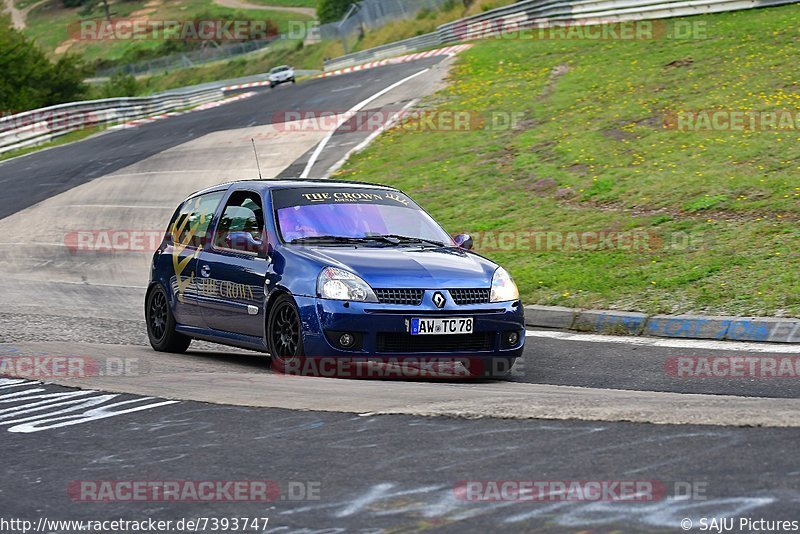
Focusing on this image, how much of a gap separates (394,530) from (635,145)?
15834 mm

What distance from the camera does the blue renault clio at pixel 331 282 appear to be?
8688 mm

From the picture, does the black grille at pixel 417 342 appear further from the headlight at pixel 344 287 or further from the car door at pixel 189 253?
the car door at pixel 189 253

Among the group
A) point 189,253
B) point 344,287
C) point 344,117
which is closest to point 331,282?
point 344,287

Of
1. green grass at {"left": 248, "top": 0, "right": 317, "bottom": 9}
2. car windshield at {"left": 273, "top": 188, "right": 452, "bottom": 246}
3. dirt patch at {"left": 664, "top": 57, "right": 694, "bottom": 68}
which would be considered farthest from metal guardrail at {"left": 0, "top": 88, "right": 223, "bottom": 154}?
green grass at {"left": 248, "top": 0, "right": 317, "bottom": 9}

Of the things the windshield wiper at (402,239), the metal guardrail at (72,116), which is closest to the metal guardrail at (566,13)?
the metal guardrail at (72,116)

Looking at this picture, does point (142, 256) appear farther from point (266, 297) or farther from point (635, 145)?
point (266, 297)

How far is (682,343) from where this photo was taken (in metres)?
10.6

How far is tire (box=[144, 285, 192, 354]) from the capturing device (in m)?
11.2

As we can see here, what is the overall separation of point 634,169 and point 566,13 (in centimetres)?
2176

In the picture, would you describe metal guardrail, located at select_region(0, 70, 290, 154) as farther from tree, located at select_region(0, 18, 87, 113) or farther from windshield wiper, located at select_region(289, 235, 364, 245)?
windshield wiper, located at select_region(289, 235, 364, 245)

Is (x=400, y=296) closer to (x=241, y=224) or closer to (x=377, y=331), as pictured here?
(x=377, y=331)

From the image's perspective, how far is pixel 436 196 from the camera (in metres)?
19.3

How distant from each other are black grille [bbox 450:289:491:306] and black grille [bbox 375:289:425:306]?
270mm

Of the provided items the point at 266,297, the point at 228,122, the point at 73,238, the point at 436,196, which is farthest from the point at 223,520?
the point at 228,122
